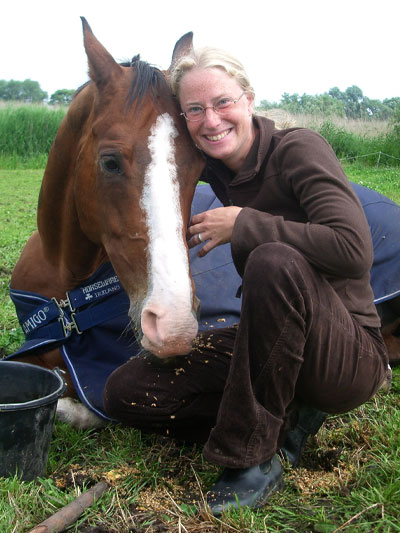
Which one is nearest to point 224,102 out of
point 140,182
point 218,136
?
point 218,136

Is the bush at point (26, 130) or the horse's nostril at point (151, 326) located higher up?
the horse's nostril at point (151, 326)

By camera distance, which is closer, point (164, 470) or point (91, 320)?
point (164, 470)

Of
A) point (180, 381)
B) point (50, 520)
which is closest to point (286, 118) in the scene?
point (180, 381)

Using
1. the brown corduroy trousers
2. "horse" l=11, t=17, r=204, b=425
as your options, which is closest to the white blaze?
"horse" l=11, t=17, r=204, b=425

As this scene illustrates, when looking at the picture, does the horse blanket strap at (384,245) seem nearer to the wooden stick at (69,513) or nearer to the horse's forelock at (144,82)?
the horse's forelock at (144,82)

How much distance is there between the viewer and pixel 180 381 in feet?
7.85

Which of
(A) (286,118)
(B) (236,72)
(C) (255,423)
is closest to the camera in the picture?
(C) (255,423)

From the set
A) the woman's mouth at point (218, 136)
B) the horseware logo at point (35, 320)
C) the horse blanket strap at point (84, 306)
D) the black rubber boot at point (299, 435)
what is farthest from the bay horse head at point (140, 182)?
the black rubber boot at point (299, 435)

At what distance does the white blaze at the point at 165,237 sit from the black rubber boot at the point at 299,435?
759mm

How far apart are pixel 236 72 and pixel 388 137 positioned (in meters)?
13.7

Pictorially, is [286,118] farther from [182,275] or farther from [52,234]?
[52,234]

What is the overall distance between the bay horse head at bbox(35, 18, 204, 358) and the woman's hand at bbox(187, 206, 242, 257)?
81 mm

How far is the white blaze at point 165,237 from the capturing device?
194cm

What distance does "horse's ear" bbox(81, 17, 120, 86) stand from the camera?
2482 mm
